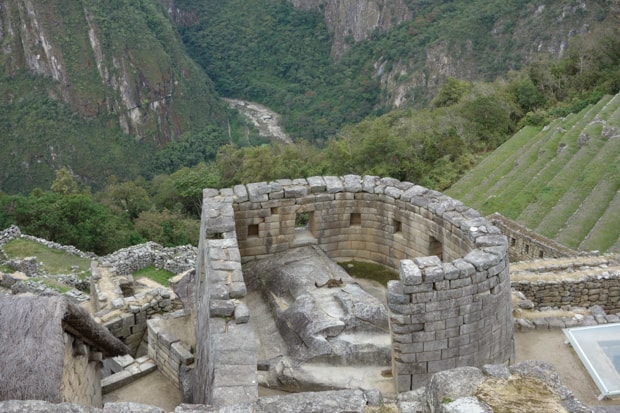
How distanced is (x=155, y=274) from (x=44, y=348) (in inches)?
633

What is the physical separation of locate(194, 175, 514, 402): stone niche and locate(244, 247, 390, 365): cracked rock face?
64cm

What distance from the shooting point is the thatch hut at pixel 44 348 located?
6.69 metres

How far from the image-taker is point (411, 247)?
11.4 metres

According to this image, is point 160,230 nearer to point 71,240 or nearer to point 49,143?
point 71,240

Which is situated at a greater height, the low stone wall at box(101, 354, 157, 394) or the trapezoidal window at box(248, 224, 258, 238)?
the trapezoidal window at box(248, 224, 258, 238)

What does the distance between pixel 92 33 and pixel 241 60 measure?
3925 centimetres

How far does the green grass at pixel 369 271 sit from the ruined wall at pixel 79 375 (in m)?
4.66

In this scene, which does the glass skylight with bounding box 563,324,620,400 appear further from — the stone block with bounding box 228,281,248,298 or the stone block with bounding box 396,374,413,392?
the stone block with bounding box 228,281,248,298

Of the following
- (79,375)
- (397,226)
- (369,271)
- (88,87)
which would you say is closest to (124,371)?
(79,375)

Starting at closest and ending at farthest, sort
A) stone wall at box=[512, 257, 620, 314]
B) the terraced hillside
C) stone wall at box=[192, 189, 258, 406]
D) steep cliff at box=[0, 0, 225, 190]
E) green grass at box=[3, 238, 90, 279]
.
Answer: stone wall at box=[192, 189, 258, 406], stone wall at box=[512, 257, 620, 314], green grass at box=[3, 238, 90, 279], the terraced hillside, steep cliff at box=[0, 0, 225, 190]

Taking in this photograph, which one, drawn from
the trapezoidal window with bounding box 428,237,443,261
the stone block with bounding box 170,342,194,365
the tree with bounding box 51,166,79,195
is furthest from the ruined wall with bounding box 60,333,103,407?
the tree with bounding box 51,166,79,195

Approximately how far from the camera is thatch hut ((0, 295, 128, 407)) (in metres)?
6.69

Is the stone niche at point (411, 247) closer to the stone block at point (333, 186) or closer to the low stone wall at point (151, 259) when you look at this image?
the stone block at point (333, 186)

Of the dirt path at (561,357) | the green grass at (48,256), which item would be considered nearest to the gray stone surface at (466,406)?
the dirt path at (561,357)
